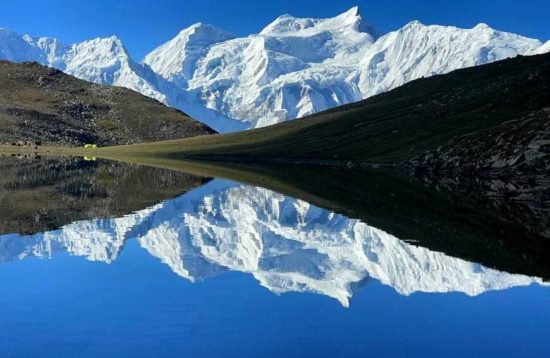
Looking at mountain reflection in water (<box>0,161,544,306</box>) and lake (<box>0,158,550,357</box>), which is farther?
mountain reflection in water (<box>0,161,544,306</box>)

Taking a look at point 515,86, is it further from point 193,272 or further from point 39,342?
point 39,342

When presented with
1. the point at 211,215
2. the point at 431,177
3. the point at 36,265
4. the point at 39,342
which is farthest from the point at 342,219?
the point at 431,177

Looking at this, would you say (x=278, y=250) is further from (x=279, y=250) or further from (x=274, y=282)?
(x=274, y=282)

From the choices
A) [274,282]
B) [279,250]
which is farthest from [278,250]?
[274,282]

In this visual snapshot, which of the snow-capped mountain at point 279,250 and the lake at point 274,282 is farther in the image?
the snow-capped mountain at point 279,250
